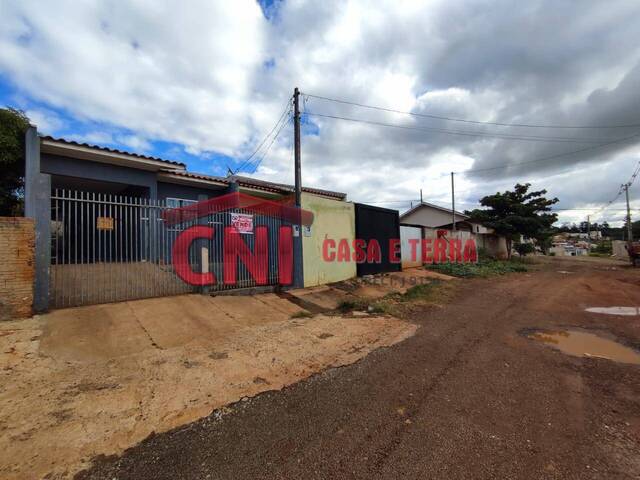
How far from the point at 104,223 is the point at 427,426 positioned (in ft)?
20.3

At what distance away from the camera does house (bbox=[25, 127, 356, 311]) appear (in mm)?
5141

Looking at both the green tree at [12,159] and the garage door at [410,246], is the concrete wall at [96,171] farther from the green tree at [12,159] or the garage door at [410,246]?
the garage door at [410,246]

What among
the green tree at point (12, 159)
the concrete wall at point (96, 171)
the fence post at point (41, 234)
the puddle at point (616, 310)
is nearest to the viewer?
the fence post at point (41, 234)

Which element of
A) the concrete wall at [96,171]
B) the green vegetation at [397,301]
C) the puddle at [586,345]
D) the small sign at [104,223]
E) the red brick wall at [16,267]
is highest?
the concrete wall at [96,171]

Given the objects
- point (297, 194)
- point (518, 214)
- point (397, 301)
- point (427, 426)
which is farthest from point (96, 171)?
point (518, 214)

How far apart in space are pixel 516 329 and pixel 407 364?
292 cm

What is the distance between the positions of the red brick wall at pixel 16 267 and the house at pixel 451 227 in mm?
13737

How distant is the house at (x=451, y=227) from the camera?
18281mm

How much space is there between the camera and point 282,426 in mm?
2453

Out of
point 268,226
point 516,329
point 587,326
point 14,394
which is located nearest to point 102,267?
point 14,394

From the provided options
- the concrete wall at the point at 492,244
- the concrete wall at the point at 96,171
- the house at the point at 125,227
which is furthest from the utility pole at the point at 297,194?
the concrete wall at the point at 492,244

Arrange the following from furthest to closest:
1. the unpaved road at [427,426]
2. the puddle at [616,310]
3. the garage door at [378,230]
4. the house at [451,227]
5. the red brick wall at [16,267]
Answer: the house at [451,227] → the garage door at [378,230] → the puddle at [616,310] → the red brick wall at [16,267] → the unpaved road at [427,426]

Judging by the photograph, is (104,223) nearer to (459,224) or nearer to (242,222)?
(242,222)

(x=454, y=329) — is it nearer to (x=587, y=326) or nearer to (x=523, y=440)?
(x=587, y=326)
